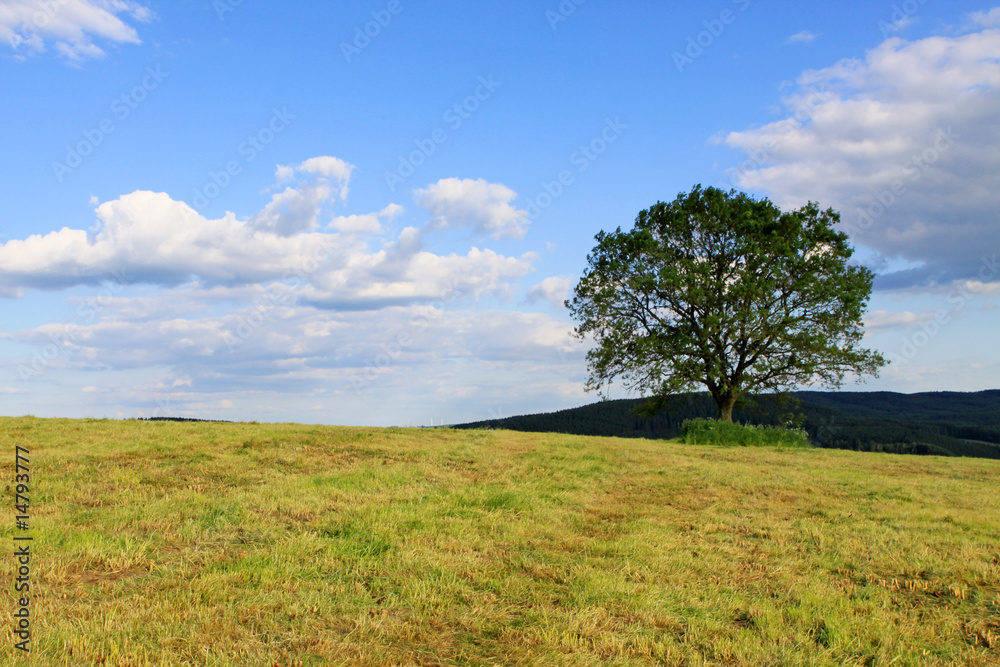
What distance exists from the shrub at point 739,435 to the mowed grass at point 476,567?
14.2 metres

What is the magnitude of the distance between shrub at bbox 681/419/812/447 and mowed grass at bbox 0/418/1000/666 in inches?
561

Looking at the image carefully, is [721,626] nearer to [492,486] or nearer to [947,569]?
[947,569]

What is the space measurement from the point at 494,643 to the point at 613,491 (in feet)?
30.3

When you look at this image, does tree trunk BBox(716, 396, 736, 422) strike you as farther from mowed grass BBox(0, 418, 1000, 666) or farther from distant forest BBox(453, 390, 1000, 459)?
mowed grass BBox(0, 418, 1000, 666)

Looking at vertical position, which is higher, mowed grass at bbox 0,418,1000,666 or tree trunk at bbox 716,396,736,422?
tree trunk at bbox 716,396,736,422

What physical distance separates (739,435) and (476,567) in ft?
84.5

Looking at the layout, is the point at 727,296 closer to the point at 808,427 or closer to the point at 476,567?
the point at 476,567

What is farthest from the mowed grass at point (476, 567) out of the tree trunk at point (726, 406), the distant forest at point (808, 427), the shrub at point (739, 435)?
the distant forest at point (808, 427)

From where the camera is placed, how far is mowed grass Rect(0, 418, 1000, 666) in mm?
5820

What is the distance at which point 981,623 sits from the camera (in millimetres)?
6793

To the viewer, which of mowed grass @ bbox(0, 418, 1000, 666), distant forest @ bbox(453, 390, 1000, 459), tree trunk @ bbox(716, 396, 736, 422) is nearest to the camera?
mowed grass @ bbox(0, 418, 1000, 666)

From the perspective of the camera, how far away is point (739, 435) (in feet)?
99.5

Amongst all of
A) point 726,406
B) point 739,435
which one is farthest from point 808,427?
point 739,435

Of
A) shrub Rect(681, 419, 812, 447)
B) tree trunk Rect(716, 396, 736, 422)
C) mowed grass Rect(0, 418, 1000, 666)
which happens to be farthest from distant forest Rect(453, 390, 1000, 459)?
mowed grass Rect(0, 418, 1000, 666)
